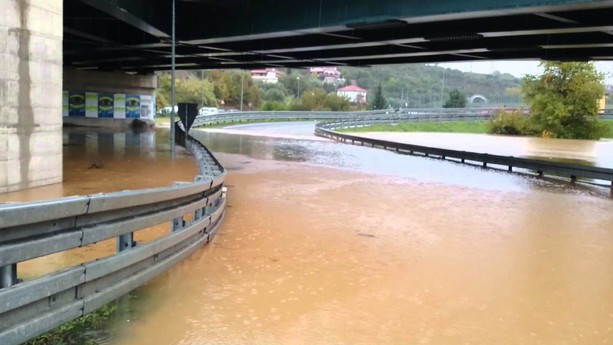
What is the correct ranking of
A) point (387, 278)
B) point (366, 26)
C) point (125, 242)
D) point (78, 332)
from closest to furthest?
point (78, 332), point (125, 242), point (387, 278), point (366, 26)

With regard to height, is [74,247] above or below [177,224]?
above

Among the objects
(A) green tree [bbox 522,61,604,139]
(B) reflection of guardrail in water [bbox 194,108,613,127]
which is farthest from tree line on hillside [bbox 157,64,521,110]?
(A) green tree [bbox 522,61,604,139]

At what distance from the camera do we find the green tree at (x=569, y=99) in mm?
50000

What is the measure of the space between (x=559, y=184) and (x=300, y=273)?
13212mm

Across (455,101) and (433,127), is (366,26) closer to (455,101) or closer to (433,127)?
(433,127)

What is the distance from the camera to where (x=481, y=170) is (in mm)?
20734

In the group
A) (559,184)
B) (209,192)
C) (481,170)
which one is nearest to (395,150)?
(481,170)

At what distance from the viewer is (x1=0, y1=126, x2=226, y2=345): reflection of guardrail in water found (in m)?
3.53

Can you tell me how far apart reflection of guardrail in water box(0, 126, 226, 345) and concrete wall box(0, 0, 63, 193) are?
721 cm

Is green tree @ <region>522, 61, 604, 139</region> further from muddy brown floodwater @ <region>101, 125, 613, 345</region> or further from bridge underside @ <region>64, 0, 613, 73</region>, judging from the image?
muddy brown floodwater @ <region>101, 125, 613, 345</region>

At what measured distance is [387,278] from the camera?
6562 mm

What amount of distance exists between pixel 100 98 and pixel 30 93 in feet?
106

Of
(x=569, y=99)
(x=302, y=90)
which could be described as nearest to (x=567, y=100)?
(x=569, y=99)

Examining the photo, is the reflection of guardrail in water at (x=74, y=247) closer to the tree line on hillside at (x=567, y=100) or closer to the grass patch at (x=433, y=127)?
the grass patch at (x=433, y=127)
